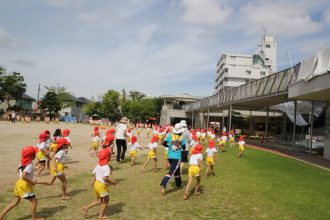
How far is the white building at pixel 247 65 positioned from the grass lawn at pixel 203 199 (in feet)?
251

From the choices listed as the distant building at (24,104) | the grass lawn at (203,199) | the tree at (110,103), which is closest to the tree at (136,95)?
the tree at (110,103)

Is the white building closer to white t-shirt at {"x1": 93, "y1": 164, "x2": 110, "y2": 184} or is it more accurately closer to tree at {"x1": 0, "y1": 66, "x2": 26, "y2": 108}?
tree at {"x1": 0, "y1": 66, "x2": 26, "y2": 108}

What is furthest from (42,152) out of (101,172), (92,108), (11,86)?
(92,108)

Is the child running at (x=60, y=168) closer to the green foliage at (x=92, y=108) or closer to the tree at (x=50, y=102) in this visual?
the tree at (x=50, y=102)

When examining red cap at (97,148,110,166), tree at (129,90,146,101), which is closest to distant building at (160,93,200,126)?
tree at (129,90,146,101)

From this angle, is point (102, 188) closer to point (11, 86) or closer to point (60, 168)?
point (60, 168)

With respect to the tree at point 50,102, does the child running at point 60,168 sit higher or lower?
lower

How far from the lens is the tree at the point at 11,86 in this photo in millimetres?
59781

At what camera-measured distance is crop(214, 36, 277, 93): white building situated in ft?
299

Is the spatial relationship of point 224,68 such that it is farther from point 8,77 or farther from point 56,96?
point 8,77

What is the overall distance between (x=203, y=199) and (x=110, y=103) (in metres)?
72.9

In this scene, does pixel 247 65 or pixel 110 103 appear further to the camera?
pixel 247 65

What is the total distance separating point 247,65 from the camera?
92.8m

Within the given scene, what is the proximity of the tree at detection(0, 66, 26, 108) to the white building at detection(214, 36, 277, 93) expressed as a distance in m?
46.7
